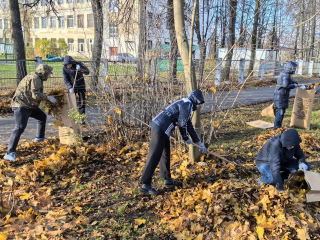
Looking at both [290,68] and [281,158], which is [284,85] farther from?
[281,158]

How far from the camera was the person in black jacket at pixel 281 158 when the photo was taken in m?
3.44

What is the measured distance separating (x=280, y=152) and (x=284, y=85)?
334 centimetres

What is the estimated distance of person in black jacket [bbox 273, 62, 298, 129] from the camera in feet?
21.1

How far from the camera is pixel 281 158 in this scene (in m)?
3.60

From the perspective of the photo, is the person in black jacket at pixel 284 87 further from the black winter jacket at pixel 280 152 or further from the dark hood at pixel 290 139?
the dark hood at pixel 290 139

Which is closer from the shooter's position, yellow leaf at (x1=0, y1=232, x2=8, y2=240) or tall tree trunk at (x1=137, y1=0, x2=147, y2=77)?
yellow leaf at (x1=0, y1=232, x2=8, y2=240)

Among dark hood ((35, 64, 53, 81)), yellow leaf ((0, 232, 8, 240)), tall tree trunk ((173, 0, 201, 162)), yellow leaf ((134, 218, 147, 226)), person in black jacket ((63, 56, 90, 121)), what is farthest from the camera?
person in black jacket ((63, 56, 90, 121))

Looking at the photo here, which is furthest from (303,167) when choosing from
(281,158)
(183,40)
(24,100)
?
(24,100)

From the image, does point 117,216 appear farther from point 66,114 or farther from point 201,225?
point 66,114

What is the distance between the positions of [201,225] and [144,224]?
24.0 inches

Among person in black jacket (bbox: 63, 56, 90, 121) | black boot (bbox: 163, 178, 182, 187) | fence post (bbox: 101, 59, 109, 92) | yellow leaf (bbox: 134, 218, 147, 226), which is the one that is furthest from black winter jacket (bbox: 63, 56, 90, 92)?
yellow leaf (bbox: 134, 218, 147, 226)

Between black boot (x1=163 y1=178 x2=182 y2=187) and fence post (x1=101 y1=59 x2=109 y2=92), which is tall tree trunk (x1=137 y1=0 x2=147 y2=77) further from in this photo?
black boot (x1=163 y1=178 x2=182 y2=187)

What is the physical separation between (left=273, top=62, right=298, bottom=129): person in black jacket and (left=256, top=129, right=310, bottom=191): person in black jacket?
120 inches

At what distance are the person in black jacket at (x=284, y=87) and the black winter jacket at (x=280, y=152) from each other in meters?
3.07
